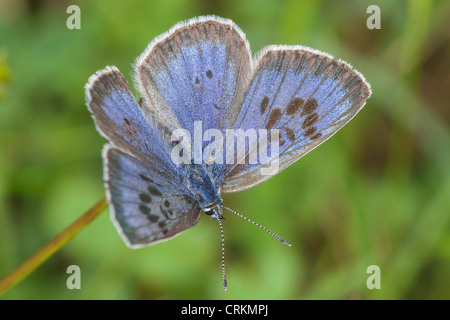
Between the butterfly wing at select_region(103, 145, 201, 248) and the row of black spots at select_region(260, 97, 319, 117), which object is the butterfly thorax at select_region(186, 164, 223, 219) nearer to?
the butterfly wing at select_region(103, 145, 201, 248)

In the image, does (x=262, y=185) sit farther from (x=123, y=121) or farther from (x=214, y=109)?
A: (x=123, y=121)

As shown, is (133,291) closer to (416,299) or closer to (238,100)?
(238,100)

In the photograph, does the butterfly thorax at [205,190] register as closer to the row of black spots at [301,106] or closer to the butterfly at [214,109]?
the butterfly at [214,109]

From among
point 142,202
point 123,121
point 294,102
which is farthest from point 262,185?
point 142,202

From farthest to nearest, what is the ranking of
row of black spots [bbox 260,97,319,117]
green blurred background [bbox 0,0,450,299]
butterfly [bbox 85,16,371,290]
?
green blurred background [bbox 0,0,450,299]
row of black spots [bbox 260,97,319,117]
butterfly [bbox 85,16,371,290]

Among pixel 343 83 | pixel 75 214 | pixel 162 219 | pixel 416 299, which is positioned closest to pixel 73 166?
pixel 75 214

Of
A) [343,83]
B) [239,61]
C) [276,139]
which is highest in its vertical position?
[239,61]

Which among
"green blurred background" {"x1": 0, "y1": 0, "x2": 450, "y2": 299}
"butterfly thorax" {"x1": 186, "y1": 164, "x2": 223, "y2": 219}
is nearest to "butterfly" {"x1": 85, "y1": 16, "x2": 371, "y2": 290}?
"butterfly thorax" {"x1": 186, "y1": 164, "x2": 223, "y2": 219}

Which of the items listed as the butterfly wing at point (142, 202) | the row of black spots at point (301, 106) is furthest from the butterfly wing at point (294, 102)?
the butterfly wing at point (142, 202)
